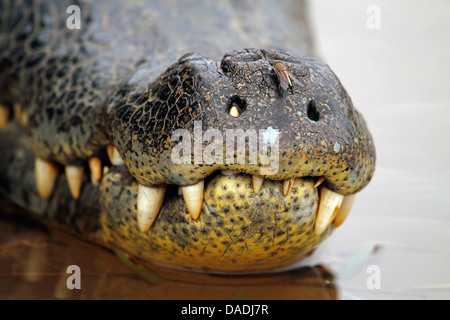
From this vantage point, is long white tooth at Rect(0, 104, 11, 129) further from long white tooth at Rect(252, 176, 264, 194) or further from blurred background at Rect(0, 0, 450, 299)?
long white tooth at Rect(252, 176, 264, 194)

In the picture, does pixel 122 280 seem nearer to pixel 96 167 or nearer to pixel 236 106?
pixel 96 167

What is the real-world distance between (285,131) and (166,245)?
2.12ft

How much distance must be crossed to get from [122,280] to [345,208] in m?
0.92

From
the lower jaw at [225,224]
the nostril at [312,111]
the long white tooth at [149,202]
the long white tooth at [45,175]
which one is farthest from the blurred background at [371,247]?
the nostril at [312,111]

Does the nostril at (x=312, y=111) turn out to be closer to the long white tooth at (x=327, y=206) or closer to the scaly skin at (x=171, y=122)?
the scaly skin at (x=171, y=122)

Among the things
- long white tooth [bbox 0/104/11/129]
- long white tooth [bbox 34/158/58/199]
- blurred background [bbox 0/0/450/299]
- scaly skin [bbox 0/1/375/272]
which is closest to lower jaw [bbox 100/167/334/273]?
scaly skin [bbox 0/1/375/272]

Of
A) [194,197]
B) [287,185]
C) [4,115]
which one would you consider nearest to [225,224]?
[194,197]

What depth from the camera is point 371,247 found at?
283cm

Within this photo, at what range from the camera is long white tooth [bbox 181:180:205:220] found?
205cm

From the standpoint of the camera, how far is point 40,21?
2895 mm

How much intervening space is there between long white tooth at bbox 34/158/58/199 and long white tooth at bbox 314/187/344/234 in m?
1.18

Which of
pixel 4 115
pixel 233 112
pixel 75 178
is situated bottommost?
pixel 75 178
